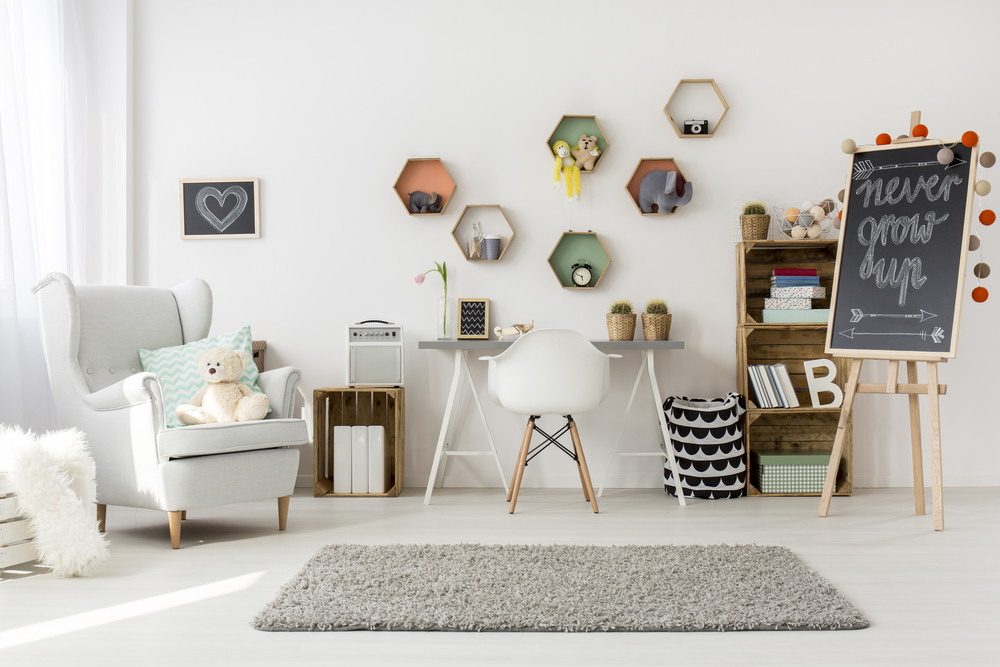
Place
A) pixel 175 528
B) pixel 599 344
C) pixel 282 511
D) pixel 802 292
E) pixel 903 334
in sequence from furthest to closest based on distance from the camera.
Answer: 1. pixel 802 292
2. pixel 599 344
3. pixel 903 334
4. pixel 282 511
5. pixel 175 528

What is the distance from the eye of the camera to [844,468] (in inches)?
131

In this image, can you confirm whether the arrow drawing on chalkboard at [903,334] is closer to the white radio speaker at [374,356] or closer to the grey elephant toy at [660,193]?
the grey elephant toy at [660,193]

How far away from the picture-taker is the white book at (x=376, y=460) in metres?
3.28

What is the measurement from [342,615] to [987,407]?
3377 millimetres

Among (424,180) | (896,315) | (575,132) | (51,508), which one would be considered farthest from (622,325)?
(51,508)

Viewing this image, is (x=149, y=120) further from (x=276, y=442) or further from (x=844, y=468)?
(x=844, y=468)

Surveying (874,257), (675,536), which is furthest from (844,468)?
(675,536)

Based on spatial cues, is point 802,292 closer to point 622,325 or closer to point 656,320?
point 656,320

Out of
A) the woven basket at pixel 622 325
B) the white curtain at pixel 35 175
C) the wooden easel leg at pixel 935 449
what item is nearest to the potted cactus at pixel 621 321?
the woven basket at pixel 622 325

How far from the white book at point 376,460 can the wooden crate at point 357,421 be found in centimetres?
4

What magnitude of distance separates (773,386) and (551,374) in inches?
46.0

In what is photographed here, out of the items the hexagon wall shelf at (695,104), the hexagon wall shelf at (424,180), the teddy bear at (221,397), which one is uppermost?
the hexagon wall shelf at (695,104)

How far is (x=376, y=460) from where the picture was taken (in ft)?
10.8

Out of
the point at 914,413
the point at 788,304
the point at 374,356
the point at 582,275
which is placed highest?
the point at 582,275
